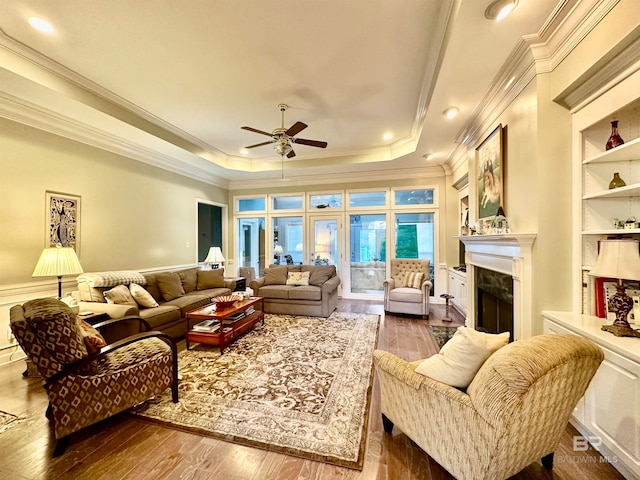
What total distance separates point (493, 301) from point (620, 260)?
66.8 inches

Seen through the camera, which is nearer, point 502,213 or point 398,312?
point 502,213

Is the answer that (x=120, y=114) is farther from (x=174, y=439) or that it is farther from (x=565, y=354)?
(x=565, y=354)

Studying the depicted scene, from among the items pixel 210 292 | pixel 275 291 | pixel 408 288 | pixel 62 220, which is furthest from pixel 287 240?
pixel 62 220

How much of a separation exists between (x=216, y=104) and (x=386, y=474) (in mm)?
4182

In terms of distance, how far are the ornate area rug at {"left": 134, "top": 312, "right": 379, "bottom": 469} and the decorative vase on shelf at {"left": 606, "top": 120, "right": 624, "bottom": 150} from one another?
2.72 meters

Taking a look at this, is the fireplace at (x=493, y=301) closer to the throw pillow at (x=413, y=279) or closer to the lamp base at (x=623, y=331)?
the lamp base at (x=623, y=331)

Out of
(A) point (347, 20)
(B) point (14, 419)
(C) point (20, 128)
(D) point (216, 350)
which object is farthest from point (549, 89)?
(C) point (20, 128)

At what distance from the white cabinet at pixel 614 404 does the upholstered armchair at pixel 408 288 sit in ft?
9.11

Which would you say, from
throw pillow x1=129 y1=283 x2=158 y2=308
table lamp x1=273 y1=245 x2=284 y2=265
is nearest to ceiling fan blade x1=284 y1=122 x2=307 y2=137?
throw pillow x1=129 y1=283 x2=158 y2=308

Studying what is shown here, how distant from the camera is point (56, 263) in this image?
9.50 feet

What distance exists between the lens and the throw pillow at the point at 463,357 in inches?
55.9

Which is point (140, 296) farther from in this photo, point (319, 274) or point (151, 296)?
point (319, 274)

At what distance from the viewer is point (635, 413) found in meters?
1.43

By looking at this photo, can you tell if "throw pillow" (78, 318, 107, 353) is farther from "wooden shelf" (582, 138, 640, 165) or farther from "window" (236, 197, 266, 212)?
"window" (236, 197, 266, 212)
